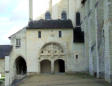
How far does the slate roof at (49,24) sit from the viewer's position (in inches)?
1897

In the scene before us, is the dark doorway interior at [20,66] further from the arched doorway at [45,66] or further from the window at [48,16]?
the window at [48,16]

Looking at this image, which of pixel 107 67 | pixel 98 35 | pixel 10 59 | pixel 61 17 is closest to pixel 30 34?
pixel 10 59

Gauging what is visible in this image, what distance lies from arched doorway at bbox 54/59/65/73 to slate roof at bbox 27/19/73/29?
659 centimetres

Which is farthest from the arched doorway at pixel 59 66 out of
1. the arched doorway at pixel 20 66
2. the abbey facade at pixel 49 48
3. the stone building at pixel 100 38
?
the stone building at pixel 100 38

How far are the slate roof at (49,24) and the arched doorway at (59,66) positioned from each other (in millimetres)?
6587

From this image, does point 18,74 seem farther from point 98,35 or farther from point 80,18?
point 98,35

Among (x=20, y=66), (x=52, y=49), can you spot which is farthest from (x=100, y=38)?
(x=20, y=66)

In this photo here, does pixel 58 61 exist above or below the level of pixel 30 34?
below

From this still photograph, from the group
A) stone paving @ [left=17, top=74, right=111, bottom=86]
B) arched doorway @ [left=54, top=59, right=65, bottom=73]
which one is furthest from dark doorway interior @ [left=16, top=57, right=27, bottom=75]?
stone paving @ [left=17, top=74, right=111, bottom=86]

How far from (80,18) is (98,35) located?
62.0 ft

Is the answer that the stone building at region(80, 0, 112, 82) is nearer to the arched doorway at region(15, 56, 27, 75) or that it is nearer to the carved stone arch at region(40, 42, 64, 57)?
the carved stone arch at region(40, 42, 64, 57)

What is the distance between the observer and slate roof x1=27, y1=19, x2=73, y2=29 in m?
48.2

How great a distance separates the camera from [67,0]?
54875mm

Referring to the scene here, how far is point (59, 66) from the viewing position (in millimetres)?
51062
